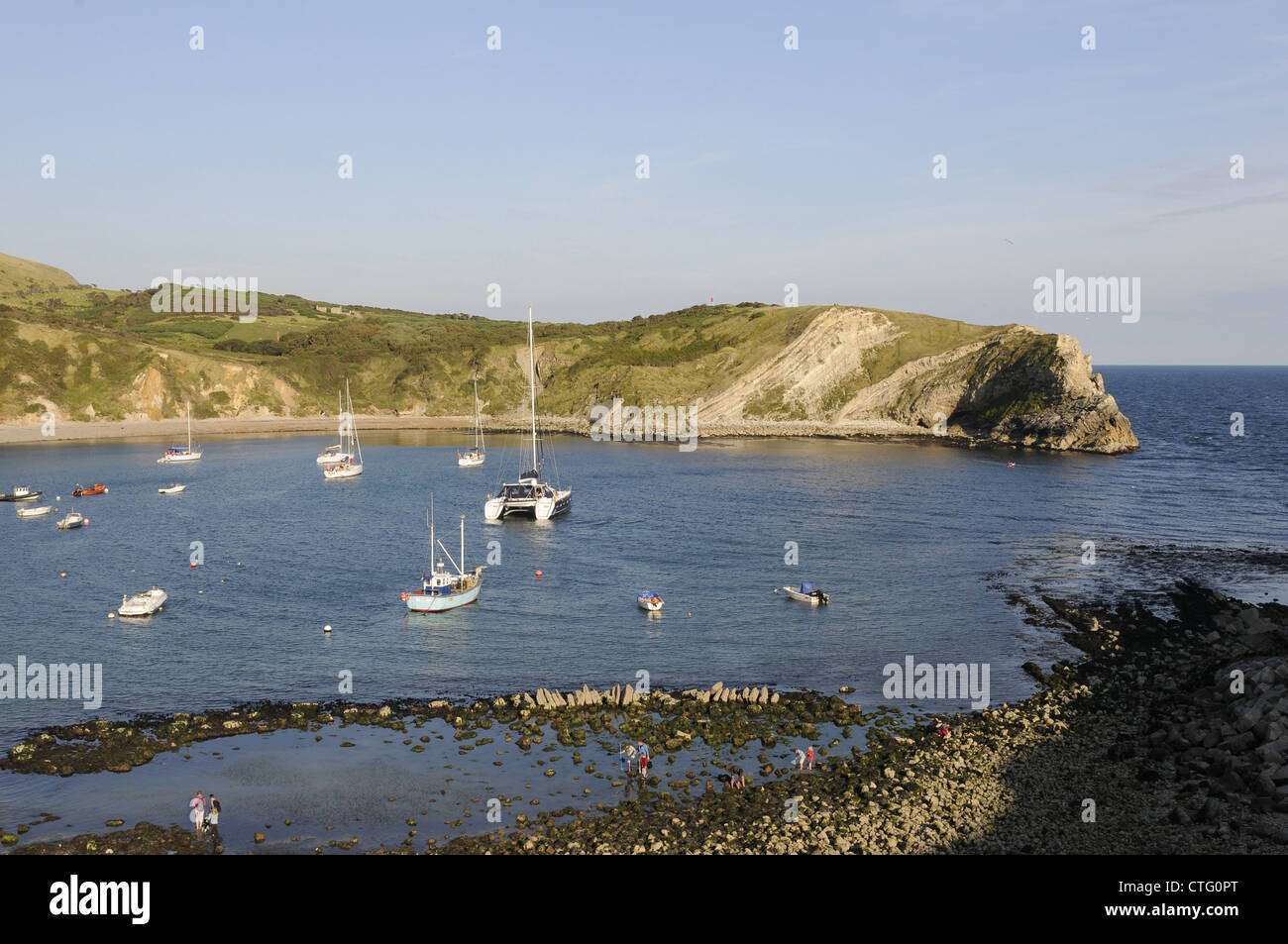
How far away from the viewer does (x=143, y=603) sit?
54.3 m

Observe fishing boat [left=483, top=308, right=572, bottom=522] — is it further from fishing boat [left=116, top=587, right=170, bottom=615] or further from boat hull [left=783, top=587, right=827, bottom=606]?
boat hull [left=783, top=587, right=827, bottom=606]

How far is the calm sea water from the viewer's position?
1821 inches

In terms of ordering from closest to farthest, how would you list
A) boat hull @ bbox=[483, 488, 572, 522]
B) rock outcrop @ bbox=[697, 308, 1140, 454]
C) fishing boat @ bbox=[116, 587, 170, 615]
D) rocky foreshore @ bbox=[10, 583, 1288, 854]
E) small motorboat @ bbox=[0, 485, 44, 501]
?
1. rocky foreshore @ bbox=[10, 583, 1288, 854]
2. fishing boat @ bbox=[116, 587, 170, 615]
3. boat hull @ bbox=[483, 488, 572, 522]
4. small motorboat @ bbox=[0, 485, 44, 501]
5. rock outcrop @ bbox=[697, 308, 1140, 454]

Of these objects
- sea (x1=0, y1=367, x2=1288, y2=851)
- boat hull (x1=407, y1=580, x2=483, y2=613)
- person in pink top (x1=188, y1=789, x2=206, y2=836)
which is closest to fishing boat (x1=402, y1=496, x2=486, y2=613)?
boat hull (x1=407, y1=580, x2=483, y2=613)

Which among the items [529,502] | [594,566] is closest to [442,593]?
[594,566]

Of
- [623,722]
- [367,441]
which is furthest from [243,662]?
[367,441]

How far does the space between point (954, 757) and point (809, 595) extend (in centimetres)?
2303

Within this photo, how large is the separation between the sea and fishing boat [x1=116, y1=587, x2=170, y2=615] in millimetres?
1187

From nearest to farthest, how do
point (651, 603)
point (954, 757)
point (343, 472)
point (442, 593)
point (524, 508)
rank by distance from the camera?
1. point (954, 757)
2. point (651, 603)
3. point (442, 593)
4. point (524, 508)
5. point (343, 472)

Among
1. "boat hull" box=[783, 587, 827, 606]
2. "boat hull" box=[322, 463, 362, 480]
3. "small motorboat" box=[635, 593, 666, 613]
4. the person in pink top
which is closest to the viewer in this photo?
the person in pink top

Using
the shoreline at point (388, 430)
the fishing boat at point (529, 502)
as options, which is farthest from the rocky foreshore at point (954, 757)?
the shoreline at point (388, 430)

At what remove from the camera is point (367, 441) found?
166250mm

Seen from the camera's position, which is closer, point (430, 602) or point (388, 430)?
point (430, 602)

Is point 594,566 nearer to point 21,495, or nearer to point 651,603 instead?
point 651,603
